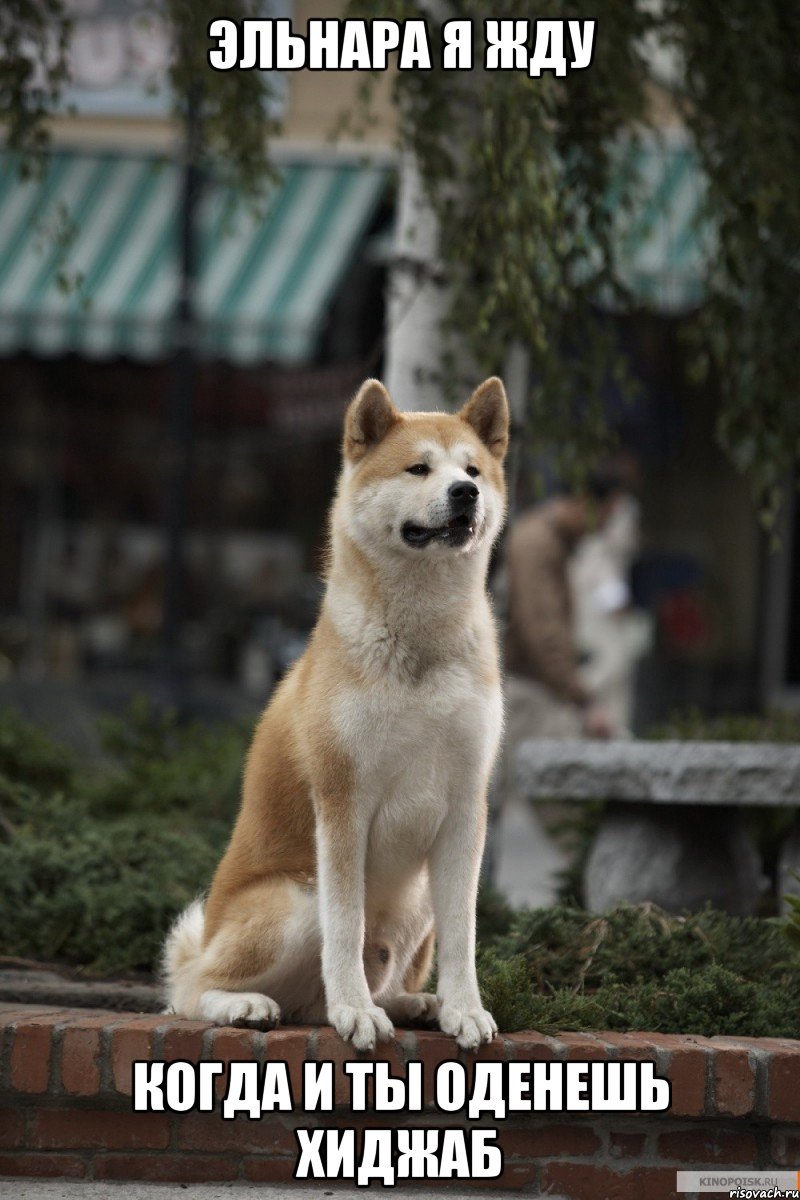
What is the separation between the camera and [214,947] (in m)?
3.63

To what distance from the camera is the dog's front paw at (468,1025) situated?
343 centimetres

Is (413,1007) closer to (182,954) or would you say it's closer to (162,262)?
(182,954)

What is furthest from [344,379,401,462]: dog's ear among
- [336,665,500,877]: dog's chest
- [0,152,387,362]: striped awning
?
[0,152,387,362]: striped awning

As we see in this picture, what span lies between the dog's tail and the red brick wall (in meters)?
0.25

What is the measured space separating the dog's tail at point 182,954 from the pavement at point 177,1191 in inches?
16.4

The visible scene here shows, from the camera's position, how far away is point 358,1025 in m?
3.37

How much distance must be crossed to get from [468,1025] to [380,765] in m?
0.62

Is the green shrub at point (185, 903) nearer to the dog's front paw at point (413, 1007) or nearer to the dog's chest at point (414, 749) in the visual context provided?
the dog's front paw at point (413, 1007)

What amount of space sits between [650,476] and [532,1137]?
10.5 meters

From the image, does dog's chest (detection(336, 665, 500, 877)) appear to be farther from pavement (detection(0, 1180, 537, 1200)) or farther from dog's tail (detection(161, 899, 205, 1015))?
pavement (detection(0, 1180, 537, 1200))

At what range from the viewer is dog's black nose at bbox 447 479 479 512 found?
3336mm

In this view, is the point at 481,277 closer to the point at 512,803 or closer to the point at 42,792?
A: the point at 42,792

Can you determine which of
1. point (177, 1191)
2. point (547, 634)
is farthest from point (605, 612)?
point (177, 1191)

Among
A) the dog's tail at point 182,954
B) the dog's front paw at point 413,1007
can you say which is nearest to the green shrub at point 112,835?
the dog's tail at point 182,954
